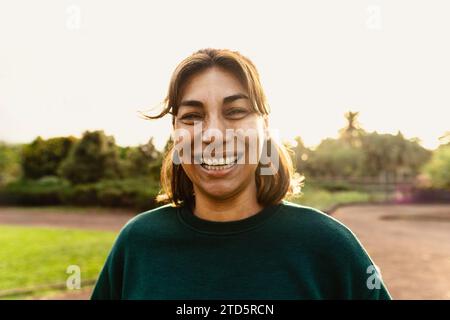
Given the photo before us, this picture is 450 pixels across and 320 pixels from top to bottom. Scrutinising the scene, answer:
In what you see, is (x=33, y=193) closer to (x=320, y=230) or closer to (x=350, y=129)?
(x=320, y=230)

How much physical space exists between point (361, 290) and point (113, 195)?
20.5 m

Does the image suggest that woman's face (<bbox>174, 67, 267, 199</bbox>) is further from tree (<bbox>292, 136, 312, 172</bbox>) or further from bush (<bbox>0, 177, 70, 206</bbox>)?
tree (<bbox>292, 136, 312, 172</bbox>)

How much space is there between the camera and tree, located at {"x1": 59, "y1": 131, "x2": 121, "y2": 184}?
25.3m

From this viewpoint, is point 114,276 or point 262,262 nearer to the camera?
point 262,262

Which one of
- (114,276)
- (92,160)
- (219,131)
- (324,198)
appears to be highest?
(92,160)

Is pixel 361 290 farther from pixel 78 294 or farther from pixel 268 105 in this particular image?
→ pixel 78 294

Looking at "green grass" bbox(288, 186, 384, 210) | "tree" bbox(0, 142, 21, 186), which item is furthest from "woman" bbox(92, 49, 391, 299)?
"tree" bbox(0, 142, 21, 186)

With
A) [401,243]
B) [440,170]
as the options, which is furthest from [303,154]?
[401,243]

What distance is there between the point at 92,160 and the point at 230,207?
25.1 m

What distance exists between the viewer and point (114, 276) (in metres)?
1.69

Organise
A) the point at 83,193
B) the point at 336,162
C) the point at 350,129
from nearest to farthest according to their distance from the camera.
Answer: the point at 83,193 → the point at 336,162 → the point at 350,129

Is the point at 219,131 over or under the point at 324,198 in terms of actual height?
over

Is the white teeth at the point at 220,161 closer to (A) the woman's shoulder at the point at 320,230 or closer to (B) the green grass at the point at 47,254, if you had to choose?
(A) the woman's shoulder at the point at 320,230
